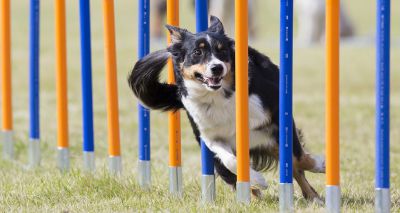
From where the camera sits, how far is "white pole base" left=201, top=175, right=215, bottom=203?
18.5 feet

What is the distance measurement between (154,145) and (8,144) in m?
1.58

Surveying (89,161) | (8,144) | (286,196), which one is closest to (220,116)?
(286,196)

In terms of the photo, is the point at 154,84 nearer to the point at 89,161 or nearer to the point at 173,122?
the point at 173,122

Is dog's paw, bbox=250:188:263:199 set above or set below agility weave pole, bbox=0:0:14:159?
below

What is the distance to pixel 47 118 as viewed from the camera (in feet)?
38.0

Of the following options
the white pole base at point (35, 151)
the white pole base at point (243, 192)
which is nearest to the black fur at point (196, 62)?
the white pole base at point (243, 192)

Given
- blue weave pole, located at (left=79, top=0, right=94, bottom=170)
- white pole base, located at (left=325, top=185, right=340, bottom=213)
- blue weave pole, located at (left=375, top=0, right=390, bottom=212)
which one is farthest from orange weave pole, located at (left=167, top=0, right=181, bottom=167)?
blue weave pole, located at (left=375, top=0, right=390, bottom=212)

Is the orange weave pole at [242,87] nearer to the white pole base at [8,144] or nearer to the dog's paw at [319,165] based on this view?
the dog's paw at [319,165]

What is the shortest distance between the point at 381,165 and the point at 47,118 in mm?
7353

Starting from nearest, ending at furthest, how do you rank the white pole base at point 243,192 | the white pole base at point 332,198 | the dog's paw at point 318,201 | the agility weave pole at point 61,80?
the white pole base at point 332,198 < the white pole base at point 243,192 < the dog's paw at point 318,201 < the agility weave pole at point 61,80

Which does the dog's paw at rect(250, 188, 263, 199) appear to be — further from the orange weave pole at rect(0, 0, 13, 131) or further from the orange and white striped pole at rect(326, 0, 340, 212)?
the orange weave pole at rect(0, 0, 13, 131)

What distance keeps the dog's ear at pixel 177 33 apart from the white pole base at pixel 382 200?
1.49 meters

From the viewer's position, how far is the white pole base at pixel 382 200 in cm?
477

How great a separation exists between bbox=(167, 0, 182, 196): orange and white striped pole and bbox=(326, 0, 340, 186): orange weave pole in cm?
126
